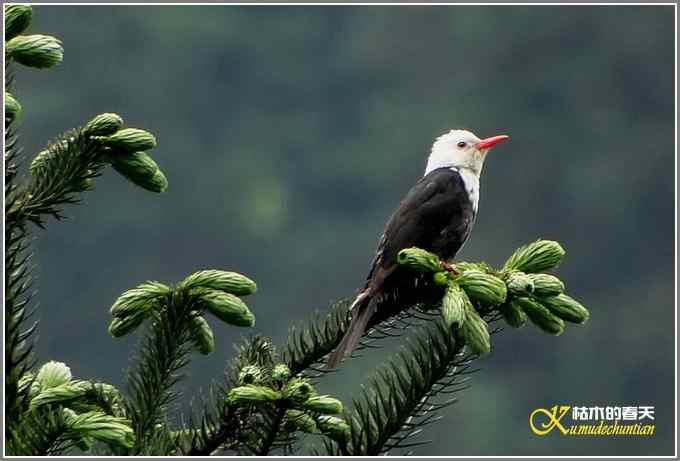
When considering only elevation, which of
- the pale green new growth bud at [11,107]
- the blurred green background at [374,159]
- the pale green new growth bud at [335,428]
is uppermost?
the blurred green background at [374,159]

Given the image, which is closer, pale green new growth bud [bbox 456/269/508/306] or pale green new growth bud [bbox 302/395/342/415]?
pale green new growth bud [bbox 302/395/342/415]

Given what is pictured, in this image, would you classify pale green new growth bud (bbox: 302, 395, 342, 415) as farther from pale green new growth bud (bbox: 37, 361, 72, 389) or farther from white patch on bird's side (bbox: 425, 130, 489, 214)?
white patch on bird's side (bbox: 425, 130, 489, 214)

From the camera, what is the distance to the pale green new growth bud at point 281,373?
3.48 meters

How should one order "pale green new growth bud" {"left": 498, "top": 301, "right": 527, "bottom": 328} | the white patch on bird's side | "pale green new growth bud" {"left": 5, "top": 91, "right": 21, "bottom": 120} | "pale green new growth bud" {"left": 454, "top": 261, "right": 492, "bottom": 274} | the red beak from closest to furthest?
"pale green new growth bud" {"left": 5, "top": 91, "right": 21, "bottom": 120} < "pale green new growth bud" {"left": 498, "top": 301, "right": 527, "bottom": 328} < "pale green new growth bud" {"left": 454, "top": 261, "right": 492, "bottom": 274} < the red beak < the white patch on bird's side

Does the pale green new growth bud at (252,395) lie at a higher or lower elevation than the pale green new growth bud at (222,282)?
lower

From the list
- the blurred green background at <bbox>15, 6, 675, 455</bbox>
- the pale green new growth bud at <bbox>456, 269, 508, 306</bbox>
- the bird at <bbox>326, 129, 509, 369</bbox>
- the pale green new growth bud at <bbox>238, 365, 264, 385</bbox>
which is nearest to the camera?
the pale green new growth bud at <bbox>238, 365, 264, 385</bbox>

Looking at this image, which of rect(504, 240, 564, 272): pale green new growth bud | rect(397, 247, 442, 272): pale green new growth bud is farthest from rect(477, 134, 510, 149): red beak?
rect(397, 247, 442, 272): pale green new growth bud

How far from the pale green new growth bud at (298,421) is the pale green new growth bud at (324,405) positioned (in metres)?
0.11

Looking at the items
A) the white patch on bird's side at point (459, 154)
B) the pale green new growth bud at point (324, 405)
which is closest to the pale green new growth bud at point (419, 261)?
the pale green new growth bud at point (324, 405)

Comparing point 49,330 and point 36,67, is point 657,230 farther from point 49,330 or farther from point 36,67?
point 36,67

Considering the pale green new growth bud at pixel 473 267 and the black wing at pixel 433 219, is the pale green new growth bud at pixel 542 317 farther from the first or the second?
the black wing at pixel 433 219

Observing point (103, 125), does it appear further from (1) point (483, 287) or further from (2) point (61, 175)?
(1) point (483, 287)

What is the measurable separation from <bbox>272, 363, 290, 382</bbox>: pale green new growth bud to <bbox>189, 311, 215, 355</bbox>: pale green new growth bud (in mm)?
225

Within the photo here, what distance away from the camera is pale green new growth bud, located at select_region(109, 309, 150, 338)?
3568mm
